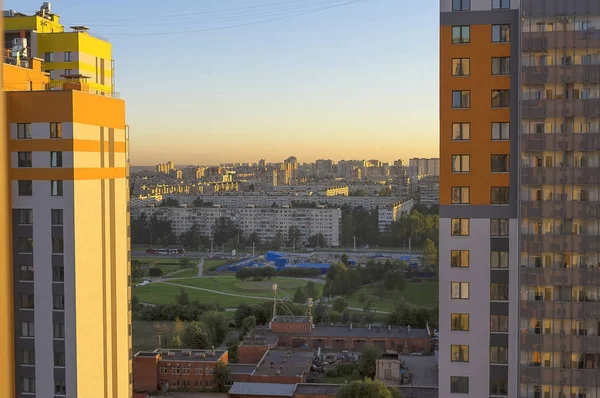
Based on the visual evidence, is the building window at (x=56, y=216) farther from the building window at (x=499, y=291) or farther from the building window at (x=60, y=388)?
the building window at (x=499, y=291)

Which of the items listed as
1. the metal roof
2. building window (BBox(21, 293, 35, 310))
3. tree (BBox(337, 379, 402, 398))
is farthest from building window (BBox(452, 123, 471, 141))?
the metal roof

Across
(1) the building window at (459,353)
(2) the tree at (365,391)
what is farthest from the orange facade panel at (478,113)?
(2) the tree at (365,391)

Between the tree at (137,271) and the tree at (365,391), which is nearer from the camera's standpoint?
the tree at (365,391)

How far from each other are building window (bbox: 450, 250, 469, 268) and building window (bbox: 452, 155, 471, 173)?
0.48 metres

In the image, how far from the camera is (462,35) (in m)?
4.01

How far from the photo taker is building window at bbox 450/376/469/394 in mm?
3973

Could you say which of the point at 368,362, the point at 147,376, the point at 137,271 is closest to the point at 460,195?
→ the point at 368,362

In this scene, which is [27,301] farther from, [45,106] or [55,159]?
[45,106]

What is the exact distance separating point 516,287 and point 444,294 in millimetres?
415

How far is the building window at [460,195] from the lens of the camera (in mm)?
3998

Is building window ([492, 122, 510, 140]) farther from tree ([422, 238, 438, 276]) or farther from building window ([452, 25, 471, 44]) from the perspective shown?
tree ([422, 238, 438, 276])

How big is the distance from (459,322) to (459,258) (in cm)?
38

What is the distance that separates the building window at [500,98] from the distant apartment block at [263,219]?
69.4 feet

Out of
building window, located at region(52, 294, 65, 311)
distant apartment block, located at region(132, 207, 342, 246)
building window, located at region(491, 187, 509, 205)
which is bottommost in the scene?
distant apartment block, located at region(132, 207, 342, 246)
